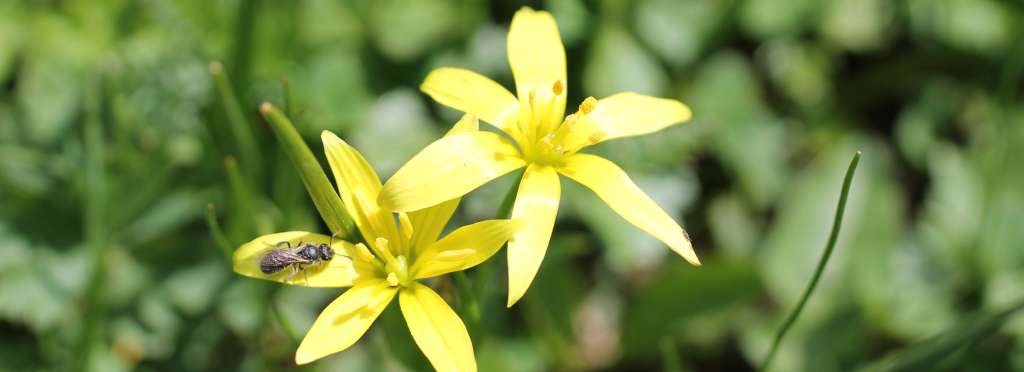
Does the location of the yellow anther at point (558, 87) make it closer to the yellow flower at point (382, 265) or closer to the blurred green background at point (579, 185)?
the yellow flower at point (382, 265)

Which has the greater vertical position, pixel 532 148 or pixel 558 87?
pixel 558 87

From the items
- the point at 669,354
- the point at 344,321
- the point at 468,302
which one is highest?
the point at 344,321

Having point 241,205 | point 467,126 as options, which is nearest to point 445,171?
point 467,126

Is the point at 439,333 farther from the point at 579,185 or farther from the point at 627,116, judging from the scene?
the point at 579,185

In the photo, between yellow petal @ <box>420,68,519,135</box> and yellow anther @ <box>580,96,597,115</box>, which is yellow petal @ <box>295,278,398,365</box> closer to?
yellow petal @ <box>420,68,519,135</box>

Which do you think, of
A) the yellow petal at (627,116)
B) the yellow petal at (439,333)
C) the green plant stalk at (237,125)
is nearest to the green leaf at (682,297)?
the yellow petal at (627,116)

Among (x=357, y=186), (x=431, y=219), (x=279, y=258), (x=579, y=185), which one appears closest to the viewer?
(x=279, y=258)
